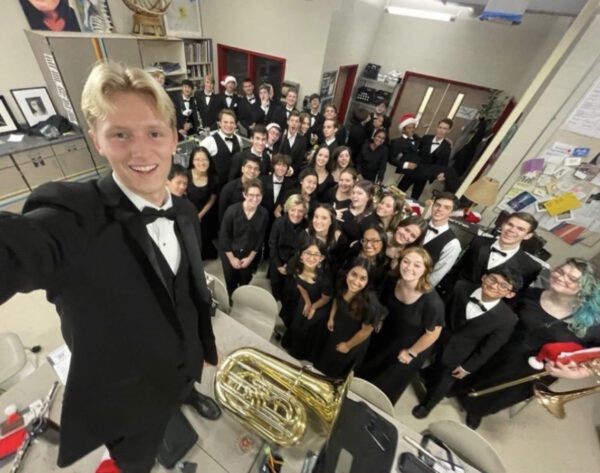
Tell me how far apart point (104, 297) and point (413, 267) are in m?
1.77

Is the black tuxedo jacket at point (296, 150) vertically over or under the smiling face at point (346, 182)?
under

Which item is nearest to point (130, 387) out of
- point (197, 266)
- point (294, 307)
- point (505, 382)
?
point (197, 266)

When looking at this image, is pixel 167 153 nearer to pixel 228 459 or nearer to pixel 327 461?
pixel 228 459

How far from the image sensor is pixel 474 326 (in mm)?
2049

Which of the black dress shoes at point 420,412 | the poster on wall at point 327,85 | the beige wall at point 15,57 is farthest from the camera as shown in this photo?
the poster on wall at point 327,85

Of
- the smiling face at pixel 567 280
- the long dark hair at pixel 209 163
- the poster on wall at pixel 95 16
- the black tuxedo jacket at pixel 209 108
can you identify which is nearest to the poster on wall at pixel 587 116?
the smiling face at pixel 567 280

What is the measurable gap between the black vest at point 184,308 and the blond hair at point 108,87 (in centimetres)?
44

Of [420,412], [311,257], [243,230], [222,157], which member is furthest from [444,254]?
[222,157]

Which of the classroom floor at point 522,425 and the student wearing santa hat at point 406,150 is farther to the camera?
the student wearing santa hat at point 406,150

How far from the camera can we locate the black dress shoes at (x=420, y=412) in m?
2.53

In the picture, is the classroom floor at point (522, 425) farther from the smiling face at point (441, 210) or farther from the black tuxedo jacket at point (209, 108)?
the black tuxedo jacket at point (209, 108)

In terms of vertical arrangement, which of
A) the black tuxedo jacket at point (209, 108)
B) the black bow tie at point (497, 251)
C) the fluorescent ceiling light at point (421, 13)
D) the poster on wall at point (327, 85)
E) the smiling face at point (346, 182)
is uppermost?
the fluorescent ceiling light at point (421, 13)

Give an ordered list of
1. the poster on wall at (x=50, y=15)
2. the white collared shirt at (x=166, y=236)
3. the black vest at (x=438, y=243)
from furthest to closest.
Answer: the poster on wall at (x=50, y=15), the black vest at (x=438, y=243), the white collared shirt at (x=166, y=236)

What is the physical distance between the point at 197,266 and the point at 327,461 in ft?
4.26
